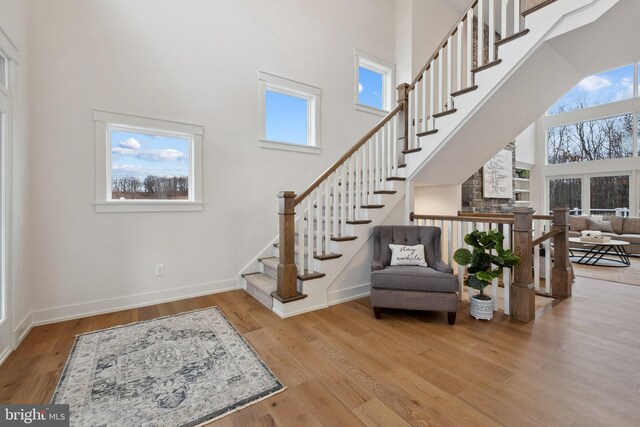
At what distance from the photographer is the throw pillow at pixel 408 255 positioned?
301cm

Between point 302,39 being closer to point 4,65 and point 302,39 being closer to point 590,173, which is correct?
point 4,65

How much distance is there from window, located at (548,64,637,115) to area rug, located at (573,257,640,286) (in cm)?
460

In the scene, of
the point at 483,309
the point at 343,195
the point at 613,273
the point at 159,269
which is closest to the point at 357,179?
the point at 343,195

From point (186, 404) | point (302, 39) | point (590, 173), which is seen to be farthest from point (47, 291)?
point (590, 173)

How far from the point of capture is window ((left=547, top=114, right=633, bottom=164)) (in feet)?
23.2

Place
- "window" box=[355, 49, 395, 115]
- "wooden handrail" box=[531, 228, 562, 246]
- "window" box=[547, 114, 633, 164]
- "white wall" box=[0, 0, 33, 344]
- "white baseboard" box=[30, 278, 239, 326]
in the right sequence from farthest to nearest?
"window" box=[547, 114, 633, 164], "window" box=[355, 49, 395, 115], "wooden handrail" box=[531, 228, 562, 246], "white baseboard" box=[30, 278, 239, 326], "white wall" box=[0, 0, 33, 344]

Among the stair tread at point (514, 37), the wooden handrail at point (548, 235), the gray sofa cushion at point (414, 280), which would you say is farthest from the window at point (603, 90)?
the gray sofa cushion at point (414, 280)

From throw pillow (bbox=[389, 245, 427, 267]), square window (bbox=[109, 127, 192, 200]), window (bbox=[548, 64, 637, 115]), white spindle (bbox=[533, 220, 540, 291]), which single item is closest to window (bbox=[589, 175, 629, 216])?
window (bbox=[548, 64, 637, 115])

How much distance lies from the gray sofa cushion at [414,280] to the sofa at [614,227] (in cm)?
560

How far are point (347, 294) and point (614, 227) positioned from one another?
744 centimetres

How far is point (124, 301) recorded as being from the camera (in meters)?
3.03

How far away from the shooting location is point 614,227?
21.8 feet

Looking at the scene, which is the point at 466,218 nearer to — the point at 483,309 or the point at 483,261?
the point at 483,261

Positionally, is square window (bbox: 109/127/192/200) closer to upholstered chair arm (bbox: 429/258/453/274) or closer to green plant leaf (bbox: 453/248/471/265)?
upholstered chair arm (bbox: 429/258/453/274)
